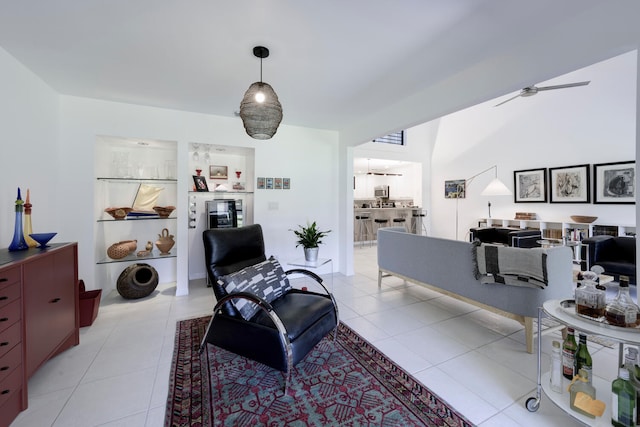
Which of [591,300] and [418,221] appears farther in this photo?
[418,221]

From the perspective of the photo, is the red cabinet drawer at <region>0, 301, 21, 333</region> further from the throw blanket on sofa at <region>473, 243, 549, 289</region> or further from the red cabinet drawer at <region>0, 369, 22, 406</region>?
the throw blanket on sofa at <region>473, 243, 549, 289</region>

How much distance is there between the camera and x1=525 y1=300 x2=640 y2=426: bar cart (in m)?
1.26

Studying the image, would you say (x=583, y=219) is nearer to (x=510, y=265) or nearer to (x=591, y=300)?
(x=510, y=265)

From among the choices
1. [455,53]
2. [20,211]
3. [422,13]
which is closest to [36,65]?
[20,211]

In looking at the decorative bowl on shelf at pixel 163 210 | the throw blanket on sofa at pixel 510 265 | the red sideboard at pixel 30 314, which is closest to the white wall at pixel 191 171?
the decorative bowl on shelf at pixel 163 210

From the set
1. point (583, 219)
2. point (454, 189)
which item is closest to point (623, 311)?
point (583, 219)

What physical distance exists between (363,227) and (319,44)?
6.45 metres

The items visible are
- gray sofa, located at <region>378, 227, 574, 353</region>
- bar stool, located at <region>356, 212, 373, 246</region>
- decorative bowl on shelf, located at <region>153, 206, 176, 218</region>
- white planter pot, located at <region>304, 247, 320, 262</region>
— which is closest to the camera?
gray sofa, located at <region>378, 227, 574, 353</region>

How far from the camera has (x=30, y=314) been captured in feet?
5.77

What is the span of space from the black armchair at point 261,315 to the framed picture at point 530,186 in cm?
579

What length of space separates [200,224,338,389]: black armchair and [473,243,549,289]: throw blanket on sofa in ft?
4.81

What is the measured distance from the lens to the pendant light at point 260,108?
2127 mm

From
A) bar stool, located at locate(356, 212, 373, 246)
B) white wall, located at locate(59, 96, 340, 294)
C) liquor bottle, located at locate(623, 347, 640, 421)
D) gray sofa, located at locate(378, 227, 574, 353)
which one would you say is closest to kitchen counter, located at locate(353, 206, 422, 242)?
bar stool, located at locate(356, 212, 373, 246)

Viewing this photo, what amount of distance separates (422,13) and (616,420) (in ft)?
8.35
